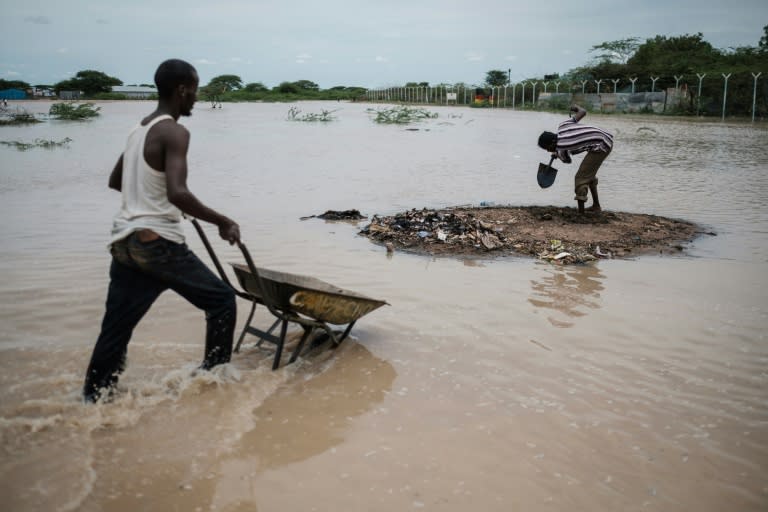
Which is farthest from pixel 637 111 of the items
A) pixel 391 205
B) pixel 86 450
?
pixel 86 450

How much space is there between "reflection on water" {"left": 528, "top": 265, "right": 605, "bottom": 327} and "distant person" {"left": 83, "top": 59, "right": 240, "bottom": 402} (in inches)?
112

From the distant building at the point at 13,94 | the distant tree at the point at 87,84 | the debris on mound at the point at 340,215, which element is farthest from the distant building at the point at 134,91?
the debris on mound at the point at 340,215

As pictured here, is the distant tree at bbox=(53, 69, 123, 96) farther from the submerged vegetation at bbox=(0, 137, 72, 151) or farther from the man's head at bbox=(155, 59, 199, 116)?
the man's head at bbox=(155, 59, 199, 116)

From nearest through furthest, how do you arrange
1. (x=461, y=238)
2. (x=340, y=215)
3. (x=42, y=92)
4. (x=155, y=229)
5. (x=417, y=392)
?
(x=155, y=229), (x=417, y=392), (x=461, y=238), (x=340, y=215), (x=42, y=92)

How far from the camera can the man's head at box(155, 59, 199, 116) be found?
2902 mm

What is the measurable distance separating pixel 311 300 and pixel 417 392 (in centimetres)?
85

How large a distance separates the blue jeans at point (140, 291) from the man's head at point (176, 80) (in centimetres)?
72

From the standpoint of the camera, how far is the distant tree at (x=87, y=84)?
86.3 metres

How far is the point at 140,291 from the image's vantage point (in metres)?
2.97

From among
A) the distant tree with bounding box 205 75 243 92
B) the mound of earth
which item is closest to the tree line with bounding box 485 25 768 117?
the mound of earth

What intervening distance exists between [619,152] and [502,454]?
16454 millimetres

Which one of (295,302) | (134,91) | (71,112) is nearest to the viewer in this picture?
(295,302)

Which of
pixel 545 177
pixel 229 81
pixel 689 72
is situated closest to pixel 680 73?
pixel 689 72

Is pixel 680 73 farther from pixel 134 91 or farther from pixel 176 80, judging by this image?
pixel 134 91
